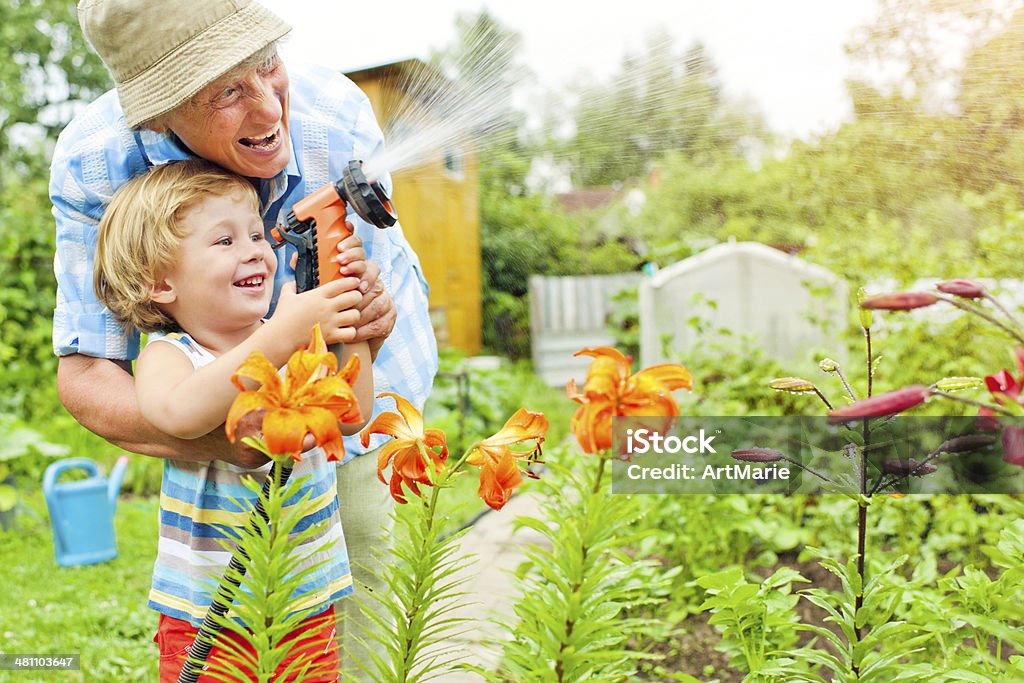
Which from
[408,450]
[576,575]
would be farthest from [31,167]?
[576,575]

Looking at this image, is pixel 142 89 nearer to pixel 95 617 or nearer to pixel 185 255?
pixel 185 255

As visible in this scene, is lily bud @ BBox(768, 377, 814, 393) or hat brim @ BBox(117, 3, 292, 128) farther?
hat brim @ BBox(117, 3, 292, 128)

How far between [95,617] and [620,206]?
10.8 metres

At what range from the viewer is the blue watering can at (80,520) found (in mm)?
3211

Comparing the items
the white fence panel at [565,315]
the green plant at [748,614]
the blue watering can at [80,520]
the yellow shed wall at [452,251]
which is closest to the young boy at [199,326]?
the green plant at [748,614]

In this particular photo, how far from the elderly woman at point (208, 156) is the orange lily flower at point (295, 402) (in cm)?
34

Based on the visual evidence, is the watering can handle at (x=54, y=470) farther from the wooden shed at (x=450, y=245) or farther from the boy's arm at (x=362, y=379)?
the wooden shed at (x=450, y=245)

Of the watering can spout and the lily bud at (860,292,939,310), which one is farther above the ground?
the lily bud at (860,292,939,310)

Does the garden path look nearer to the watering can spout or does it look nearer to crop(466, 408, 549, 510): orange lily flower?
crop(466, 408, 549, 510): orange lily flower

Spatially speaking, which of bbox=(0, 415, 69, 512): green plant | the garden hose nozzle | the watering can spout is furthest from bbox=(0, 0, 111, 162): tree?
the garden hose nozzle

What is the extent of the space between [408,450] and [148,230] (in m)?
0.58

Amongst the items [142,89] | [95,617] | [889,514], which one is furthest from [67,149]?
[889,514]

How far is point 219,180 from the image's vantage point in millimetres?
1265

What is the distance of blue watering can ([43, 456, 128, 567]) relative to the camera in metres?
3.21
